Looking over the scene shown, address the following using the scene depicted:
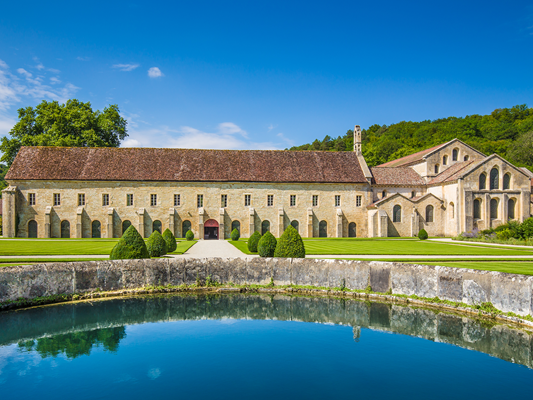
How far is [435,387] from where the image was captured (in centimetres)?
760

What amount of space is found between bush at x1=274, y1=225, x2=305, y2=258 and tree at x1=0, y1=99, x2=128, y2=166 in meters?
40.5

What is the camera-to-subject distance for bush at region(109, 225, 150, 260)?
15.8 metres

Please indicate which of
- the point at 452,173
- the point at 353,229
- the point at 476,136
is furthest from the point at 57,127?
the point at 476,136

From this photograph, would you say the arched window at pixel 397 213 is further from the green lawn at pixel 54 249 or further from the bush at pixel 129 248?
the bush at pixel 129 248

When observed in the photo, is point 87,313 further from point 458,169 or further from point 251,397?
point 458,169

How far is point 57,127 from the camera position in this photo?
48.5 meters

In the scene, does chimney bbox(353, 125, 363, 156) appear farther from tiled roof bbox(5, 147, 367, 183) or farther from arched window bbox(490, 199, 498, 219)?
arched window bbox(490, 199, 498, 219)

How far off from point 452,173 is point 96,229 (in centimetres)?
4022

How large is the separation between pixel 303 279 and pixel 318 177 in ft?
92.5

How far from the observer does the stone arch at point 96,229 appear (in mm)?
39562

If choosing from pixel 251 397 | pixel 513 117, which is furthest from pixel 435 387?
pixel 513 117

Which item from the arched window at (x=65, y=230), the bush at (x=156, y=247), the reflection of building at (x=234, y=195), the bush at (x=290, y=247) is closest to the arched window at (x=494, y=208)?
the reflection of building at (x=234, y=195)

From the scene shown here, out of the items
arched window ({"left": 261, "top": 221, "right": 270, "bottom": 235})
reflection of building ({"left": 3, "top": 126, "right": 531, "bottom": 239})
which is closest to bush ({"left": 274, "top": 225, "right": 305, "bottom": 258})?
reflection of building ({"left": 3, "top": 126, "right": 531, "bottom": 239})

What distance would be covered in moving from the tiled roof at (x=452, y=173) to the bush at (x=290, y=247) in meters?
31.1
